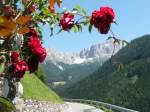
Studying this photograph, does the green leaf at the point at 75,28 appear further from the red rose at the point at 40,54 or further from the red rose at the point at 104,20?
the red rose at the point at 40,54

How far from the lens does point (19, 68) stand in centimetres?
345

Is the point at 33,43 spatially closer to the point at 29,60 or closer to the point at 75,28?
the point at 29,60

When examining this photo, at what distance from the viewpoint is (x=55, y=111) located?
44.8 meters

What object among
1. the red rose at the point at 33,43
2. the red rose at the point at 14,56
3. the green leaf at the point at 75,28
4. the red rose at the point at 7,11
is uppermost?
the red rose at the point at 7,11

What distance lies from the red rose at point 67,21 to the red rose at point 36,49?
0.57 metres

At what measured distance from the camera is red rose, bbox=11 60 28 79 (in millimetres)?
3459

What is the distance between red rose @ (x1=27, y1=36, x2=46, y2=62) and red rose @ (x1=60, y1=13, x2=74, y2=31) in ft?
1.88

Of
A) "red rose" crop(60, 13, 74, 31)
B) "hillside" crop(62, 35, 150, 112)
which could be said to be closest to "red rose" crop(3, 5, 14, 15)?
"red rose" crop(60, 13, 74, 31)

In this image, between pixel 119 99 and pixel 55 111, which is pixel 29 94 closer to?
pixel 55 111

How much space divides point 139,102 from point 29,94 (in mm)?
102852

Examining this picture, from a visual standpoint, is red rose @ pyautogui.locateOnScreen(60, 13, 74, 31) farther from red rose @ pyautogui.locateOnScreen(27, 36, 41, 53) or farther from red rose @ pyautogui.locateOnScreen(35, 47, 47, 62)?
red rose @ pyautogui.locateOnScreen(35, 47, 47, 62)

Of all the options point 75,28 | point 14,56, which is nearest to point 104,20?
point 14,56

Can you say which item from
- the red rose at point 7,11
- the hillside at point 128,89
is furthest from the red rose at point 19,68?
the hillside at point 128,89

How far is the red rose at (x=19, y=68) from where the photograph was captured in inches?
136
